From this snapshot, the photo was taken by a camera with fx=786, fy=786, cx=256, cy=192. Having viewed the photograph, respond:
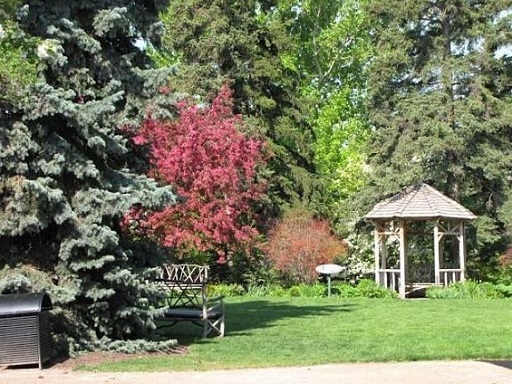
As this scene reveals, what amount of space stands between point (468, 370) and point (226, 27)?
2462cm

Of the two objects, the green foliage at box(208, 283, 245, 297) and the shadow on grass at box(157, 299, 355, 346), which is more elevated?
the shadow on grass at box(157, 299, 355, 346)

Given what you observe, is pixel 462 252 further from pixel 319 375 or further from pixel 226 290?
pixel 319 375

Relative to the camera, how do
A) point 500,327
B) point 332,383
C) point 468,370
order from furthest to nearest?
point 500,327
point 468,370
point 332,383

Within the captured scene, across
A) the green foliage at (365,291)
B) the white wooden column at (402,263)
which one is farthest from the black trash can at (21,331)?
the white wooden column at (402,263)

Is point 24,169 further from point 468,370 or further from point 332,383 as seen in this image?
point 468,370

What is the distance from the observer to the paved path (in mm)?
8945

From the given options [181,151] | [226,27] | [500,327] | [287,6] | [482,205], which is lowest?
[500,327]

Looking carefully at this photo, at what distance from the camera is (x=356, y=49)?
43.6 meters

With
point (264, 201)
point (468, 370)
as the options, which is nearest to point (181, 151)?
point (264, 201)

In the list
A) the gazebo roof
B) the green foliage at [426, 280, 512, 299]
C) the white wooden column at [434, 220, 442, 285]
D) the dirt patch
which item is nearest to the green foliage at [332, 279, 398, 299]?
the green foliage at [426, 280, 512, 299]

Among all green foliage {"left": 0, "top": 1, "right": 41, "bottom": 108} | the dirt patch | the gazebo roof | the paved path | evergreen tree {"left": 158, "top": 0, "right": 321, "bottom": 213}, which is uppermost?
evergreen tree {"left": 158, "top": 0, "right": 321, "bottom": 213}

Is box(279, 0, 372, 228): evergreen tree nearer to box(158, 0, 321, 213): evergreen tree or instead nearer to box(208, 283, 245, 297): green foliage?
box(158, 0, 321, 213): evergreen tree

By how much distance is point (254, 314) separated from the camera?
722 inches

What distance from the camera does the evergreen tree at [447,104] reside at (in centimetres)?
2855
